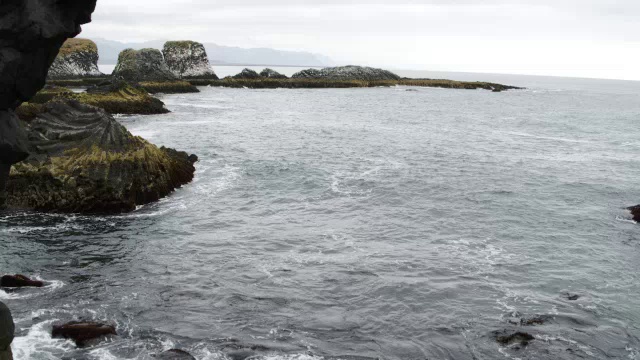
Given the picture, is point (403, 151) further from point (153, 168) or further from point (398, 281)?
point (398, 281)

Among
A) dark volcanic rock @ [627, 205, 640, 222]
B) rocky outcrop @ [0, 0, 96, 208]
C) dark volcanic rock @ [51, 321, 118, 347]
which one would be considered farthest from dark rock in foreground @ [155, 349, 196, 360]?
dark volcanic rock @ [627, 205, 640, 222]

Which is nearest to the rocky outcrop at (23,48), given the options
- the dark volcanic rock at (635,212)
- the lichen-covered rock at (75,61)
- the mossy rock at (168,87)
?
the dark volcanic rock at (635,212)

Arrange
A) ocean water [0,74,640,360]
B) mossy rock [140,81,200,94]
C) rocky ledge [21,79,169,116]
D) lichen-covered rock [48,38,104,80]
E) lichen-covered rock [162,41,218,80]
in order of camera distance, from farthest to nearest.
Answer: lichen-covered rock [162,41,218,80]
lichen-covered rock [48,38,104,80]
mossy rock [140,81,200,94]
rocky ledge [21,79,169,116]
ocean water [0,74,640,360]

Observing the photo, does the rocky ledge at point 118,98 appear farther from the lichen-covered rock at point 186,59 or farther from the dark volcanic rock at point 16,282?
the lichen-covered rock at point 186,59

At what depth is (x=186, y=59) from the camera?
512 feet

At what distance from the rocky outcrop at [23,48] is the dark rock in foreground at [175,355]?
6060 mm

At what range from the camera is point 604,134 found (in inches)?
3039

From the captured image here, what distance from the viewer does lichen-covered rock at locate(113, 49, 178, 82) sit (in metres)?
123

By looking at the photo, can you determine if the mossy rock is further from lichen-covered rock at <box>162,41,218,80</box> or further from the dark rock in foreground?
the dark rock in foreground

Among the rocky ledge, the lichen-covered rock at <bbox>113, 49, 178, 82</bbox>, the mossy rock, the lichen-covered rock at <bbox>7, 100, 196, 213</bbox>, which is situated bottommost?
the lichen-covered rock at <bbox>7, 100, 196, 213</bbox>

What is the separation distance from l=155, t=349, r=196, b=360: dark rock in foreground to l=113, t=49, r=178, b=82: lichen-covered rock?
11803 cm

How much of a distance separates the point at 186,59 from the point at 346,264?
475 feet

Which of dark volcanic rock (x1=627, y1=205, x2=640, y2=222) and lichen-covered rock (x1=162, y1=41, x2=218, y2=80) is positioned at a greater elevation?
lichen-covered rock (x1=162, y1=41, x2=218, y2=80)

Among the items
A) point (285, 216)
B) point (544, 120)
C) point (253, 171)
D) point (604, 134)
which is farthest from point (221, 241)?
point (544, 120)
